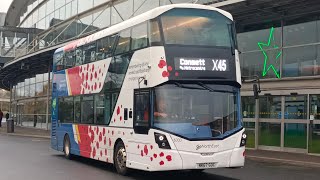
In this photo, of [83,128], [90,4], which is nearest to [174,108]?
[83,128]

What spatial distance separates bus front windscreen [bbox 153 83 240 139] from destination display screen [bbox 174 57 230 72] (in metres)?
0.38

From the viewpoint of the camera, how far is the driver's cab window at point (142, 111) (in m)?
10.9

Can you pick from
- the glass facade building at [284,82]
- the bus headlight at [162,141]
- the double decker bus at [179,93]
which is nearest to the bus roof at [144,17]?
the double decker bus at [179,93]

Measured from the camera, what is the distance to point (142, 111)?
440 inches

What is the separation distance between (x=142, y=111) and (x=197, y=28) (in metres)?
2.31

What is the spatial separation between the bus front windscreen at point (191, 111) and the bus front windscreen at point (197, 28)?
1036 mm

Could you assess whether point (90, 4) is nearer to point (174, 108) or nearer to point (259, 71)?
point (259, 71)

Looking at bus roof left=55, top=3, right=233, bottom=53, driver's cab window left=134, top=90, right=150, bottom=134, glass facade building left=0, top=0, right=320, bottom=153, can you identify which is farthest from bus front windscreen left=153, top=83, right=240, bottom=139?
glass facade building left=0, top=0, right=320, bottom=153

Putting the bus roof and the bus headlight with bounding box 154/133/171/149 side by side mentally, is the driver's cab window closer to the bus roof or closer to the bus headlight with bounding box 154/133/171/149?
the bus headlight with bounding box 154/133/171/149

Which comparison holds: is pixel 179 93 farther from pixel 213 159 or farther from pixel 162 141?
pixel 213 159

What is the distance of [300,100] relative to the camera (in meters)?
18.8

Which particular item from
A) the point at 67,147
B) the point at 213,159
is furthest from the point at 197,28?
the point at 67,147

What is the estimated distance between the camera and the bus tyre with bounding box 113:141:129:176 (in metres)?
12.1

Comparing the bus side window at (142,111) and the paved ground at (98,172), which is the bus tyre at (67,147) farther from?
the bus side window at (142,111)
